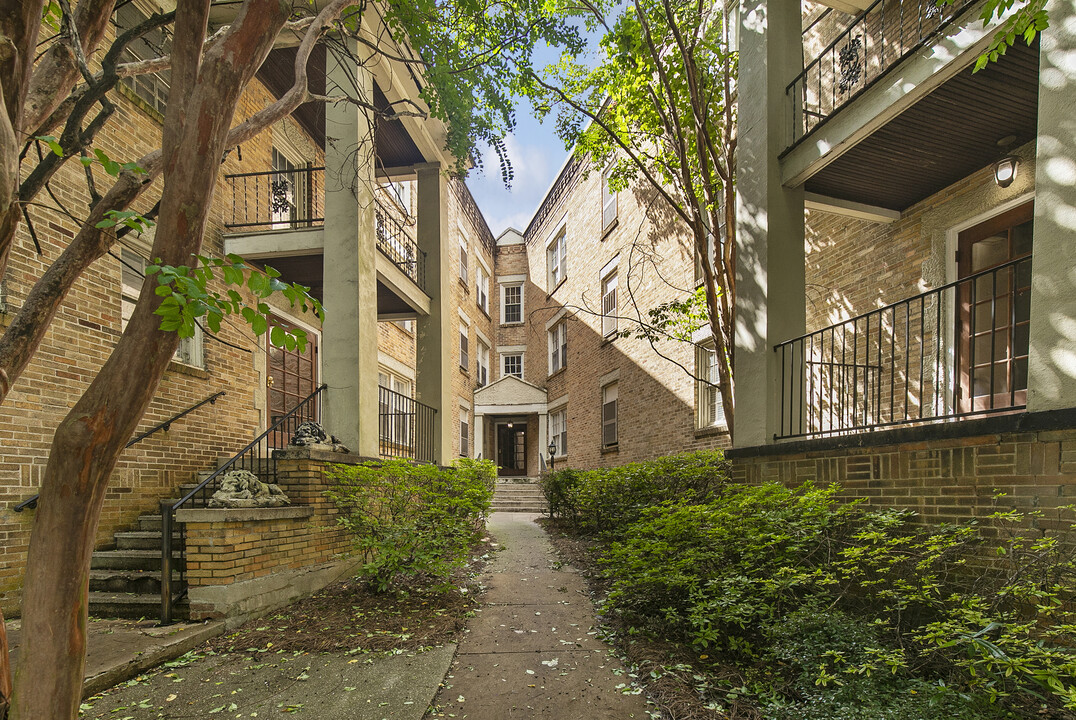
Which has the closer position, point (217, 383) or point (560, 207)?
point (217, 383)

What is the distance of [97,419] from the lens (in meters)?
1.93

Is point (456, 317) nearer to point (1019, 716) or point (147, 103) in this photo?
point (147, 103)

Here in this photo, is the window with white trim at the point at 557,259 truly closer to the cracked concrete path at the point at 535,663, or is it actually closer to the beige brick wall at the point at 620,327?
the beige brick wall at the point at 620,327

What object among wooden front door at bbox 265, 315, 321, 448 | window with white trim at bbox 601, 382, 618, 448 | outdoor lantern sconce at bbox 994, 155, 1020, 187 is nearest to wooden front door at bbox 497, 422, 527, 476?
window with white trim at bbox 601, 382, 618, 448

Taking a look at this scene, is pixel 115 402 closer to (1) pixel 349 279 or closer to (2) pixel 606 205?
(1) pixel 349 279

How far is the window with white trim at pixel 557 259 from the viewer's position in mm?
19403

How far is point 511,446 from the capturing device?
24.0 metres

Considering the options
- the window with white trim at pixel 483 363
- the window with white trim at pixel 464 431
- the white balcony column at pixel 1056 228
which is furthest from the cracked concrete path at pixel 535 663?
the window with white trim at pixel 483 363

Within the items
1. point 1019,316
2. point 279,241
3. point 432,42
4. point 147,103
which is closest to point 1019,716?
point 1019,316

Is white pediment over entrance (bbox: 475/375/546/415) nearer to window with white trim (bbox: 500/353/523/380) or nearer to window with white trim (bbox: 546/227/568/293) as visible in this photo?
window with white trim (bbox: 500/353/523/380)

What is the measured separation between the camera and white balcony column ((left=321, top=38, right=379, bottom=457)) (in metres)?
6.98

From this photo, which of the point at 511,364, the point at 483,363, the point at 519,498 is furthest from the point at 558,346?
the point at 519,498

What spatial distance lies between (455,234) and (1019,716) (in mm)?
17606

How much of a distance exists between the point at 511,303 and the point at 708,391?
14.3 m
